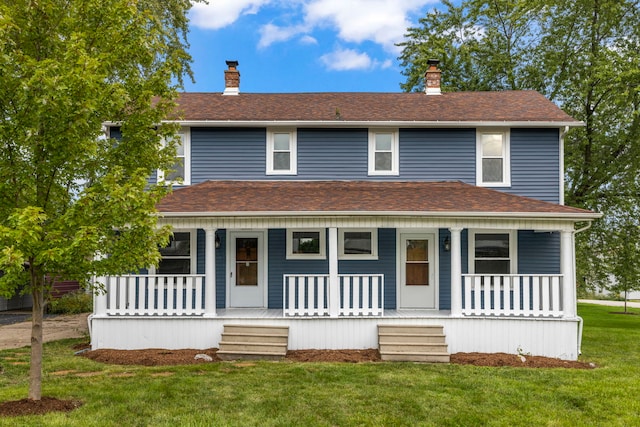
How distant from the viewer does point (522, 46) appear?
20766 mm

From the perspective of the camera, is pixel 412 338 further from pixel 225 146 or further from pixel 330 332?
pixel 225 146

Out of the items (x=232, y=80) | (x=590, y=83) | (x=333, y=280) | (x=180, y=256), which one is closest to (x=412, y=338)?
(x=333, y=280)

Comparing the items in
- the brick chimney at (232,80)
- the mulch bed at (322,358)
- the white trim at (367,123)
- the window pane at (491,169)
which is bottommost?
the mulch bed at (322,358)

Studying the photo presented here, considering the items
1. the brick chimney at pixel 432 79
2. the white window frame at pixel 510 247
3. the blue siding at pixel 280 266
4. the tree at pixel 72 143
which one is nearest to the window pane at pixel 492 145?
the white window frame at pixel 510 247

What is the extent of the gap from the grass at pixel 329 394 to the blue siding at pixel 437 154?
18.9 feet

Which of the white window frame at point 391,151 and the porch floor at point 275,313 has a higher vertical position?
the white window frame at point 391,151

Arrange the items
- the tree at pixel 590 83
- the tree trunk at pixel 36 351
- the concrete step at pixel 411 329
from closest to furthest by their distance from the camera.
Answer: the tree trunk at pixel 36 351
the concrete step at pixel 411 329
the tree at pixel 590 83

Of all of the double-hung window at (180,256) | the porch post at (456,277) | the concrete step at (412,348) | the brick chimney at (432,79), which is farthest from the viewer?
the brick chimney at (432,79)

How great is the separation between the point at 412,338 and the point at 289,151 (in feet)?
19.9

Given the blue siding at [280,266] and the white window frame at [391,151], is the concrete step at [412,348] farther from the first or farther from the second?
the white window frame at [391,151]

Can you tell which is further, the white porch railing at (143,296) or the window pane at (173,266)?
the window pane at (173,266)

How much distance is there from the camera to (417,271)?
12.1 metres

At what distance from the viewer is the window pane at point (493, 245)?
12047 mm

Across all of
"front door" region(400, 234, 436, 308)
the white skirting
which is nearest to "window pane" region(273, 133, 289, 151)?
"front door" region(400, 234, 436, 308)
